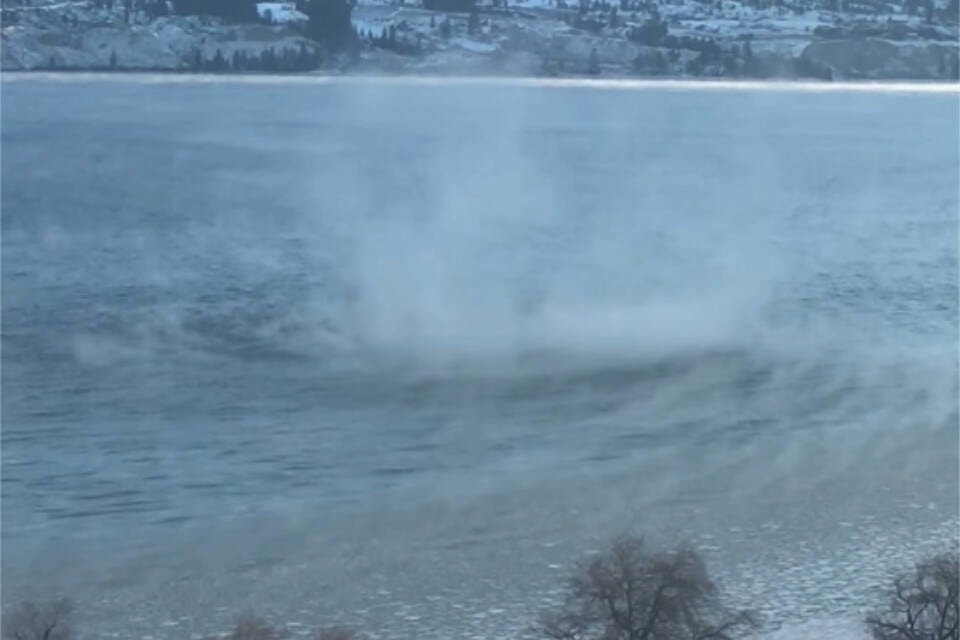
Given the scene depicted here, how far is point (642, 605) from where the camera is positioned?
2990mm

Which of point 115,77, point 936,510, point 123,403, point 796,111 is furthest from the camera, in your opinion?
point 796,111

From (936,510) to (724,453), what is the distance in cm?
46

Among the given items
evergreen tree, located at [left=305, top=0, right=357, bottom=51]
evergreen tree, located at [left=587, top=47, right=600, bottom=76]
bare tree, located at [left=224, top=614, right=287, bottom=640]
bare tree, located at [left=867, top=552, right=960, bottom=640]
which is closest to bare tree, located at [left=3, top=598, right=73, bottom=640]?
bare tree, located at [left=224, top=614, right=287, bottom=640]

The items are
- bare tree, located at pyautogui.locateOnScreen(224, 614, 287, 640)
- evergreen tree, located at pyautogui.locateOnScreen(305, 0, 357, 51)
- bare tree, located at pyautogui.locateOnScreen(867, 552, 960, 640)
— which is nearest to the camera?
bare tree, located at pyautogui.locateOnScreen(224, 614, 287, 640)

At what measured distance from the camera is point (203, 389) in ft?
15.5

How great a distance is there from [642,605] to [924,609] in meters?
0.39

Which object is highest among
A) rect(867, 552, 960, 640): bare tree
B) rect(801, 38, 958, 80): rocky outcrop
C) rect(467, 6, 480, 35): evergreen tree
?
rect(867, 552, 960, 640): bare tree

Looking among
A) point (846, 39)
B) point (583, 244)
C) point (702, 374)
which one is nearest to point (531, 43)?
point (846, 39)

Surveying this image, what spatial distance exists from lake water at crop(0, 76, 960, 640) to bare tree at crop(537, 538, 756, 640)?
9.6 inches

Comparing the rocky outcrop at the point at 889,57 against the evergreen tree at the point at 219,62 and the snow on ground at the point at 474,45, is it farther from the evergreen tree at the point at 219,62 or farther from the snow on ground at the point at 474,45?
the evergreen tree at the point at 219,62

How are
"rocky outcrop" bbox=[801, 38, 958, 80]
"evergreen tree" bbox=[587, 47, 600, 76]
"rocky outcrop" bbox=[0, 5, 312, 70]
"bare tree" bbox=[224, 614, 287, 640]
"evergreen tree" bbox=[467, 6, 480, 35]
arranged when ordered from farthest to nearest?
"evergreen tree" bbox=[587, 47, 600, 76] → "rocky outcrop" bbox=[801, 38, 958, 80] → "evergreen tree" bbox=[467, 6, 480, 35] → "rocky outcrop" bbox=[0, 5, 312, 70] → "bare tree" bbox=[224, 614, 287, 640]

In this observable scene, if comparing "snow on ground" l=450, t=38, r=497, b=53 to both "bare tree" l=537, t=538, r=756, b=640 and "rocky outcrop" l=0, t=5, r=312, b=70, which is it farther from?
"bare tree" l=537, t=538, r=756, b=640

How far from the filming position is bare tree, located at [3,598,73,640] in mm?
2928

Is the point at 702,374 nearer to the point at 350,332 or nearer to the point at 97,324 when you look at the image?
the point at 350,332
